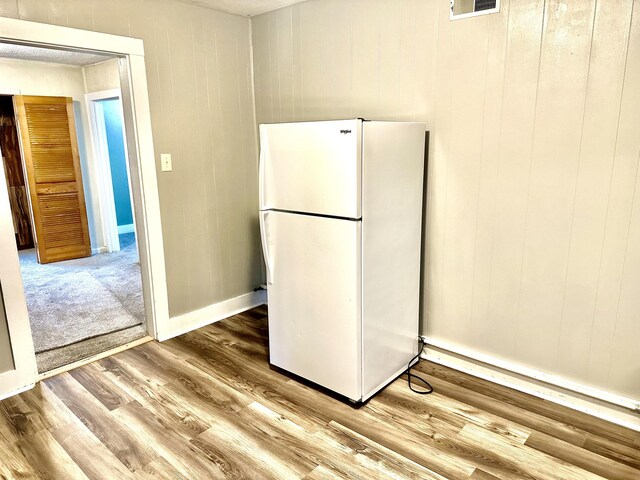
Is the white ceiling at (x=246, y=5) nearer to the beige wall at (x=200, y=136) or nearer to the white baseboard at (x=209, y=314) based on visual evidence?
the beige wall at (x=200, y=136)

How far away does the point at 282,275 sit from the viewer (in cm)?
246

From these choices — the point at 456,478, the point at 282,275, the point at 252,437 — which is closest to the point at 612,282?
the point at 456,478

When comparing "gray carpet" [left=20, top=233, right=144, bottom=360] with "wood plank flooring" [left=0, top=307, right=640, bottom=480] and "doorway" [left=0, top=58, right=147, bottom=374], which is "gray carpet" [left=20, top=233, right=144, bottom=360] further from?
"wood plank flooring" [left=0, top=307, right=640, bottom=480]

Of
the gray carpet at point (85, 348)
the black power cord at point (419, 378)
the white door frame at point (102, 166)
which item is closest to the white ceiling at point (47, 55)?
the white door frame at point (102, 166)

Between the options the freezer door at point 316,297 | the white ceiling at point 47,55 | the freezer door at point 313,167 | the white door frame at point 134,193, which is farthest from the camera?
the white ceiling at point 47,55

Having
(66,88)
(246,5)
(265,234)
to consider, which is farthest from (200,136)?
(66,88)

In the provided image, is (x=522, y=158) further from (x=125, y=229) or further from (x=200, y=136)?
(x=125, y=229)

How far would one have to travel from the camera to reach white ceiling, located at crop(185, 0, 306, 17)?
9.50 feet

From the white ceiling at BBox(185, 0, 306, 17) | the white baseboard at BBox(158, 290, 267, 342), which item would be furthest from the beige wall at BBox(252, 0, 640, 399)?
the white baseboard at BBox(158, 290, 267, 342)

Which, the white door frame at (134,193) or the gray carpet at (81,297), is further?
the gray carpet at (81,297)

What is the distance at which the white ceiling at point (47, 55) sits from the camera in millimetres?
4152

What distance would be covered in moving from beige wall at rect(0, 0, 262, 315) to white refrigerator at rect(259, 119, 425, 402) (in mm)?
898

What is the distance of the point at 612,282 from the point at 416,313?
39.8 inches

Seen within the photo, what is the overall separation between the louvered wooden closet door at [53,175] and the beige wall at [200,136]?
286 cm
